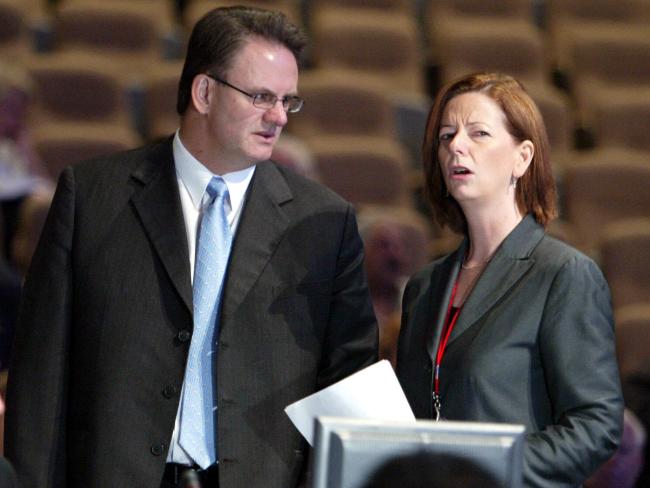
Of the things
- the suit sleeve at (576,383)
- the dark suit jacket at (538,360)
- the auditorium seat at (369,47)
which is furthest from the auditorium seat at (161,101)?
the suit sleeve at (576,383)

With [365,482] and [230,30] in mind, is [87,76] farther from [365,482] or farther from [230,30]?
[365,482]

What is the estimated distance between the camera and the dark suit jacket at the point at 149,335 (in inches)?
104

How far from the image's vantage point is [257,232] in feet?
9.12

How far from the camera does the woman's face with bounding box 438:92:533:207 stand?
8.51ft

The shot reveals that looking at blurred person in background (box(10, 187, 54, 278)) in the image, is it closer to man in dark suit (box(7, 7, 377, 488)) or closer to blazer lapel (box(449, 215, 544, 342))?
man in dark suit (box(7, 7, 377, 488))

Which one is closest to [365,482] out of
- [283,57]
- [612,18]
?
[283,57]

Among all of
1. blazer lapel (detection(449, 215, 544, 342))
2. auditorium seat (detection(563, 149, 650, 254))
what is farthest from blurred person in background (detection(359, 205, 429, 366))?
blazer lapel (detection(449, 215, 544, 342))

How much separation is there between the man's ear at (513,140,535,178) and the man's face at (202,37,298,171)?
0.49 meters

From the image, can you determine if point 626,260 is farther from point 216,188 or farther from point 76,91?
point 216,188

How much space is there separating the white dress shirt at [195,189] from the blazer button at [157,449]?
0.39 meters

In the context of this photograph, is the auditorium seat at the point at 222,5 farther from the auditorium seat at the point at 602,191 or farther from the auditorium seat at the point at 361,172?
the auditorium seat at the point at 602,191

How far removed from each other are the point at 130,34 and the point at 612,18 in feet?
9.01

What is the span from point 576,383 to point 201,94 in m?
1.03

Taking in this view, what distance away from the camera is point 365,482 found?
1865mm
